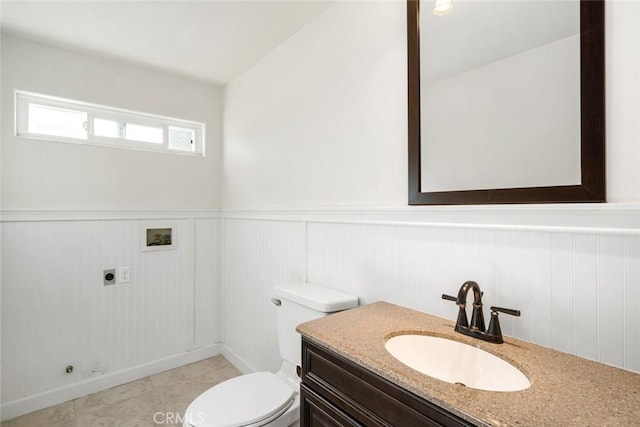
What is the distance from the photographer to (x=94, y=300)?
2344 millimetres

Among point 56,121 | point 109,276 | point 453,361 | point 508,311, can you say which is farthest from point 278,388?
point 56,121

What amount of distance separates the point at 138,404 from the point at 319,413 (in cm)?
177

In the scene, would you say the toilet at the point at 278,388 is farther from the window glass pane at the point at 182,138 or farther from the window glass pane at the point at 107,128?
the window glass pane at the point at 107,128

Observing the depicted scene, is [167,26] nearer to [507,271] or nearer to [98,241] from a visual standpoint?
[98,241]

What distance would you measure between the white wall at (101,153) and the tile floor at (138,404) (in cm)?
136

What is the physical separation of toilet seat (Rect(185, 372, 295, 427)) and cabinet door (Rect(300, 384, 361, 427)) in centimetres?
27

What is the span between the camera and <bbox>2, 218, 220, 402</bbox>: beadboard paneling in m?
2.08

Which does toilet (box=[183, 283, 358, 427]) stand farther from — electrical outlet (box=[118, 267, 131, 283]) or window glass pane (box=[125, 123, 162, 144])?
window glass pane (box=[125, 123, 162, 144])

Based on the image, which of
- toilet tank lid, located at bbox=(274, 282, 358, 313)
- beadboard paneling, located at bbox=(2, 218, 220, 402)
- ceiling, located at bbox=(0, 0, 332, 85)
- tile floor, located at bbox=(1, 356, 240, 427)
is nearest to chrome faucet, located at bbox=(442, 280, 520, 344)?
toilet tank lid, located at bbox=(274, 282, 358, 313)

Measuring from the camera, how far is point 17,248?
6.82 feet

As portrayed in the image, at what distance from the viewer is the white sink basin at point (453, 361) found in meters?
0.94

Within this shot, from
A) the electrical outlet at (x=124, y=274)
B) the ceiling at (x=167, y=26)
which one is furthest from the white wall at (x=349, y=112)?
the electrical outlet at (x=124, y=274)

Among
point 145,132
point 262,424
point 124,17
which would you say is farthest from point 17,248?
point 262,424

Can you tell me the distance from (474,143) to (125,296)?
2622mm
